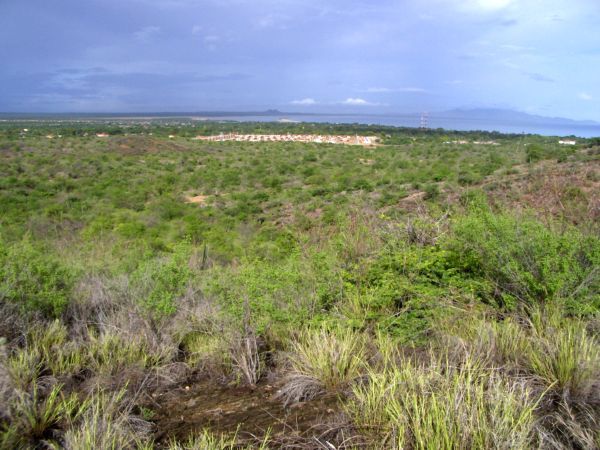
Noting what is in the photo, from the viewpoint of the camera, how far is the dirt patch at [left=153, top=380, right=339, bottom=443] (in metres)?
3.21

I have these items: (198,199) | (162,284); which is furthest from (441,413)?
(198,199)

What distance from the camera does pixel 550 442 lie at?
266 cm

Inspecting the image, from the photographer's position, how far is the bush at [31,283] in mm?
4867

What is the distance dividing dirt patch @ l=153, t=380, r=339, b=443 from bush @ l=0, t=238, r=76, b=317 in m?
2.06

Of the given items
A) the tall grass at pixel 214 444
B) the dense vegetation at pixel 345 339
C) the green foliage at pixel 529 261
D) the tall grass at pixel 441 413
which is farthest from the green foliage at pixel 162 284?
the green foliage at pixel 529 261

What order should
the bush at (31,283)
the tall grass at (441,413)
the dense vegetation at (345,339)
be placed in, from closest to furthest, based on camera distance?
the tall grass at (441,413), the dense vegetation at (345,339), the bush at (31,283)

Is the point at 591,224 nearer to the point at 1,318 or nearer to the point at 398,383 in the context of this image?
the point at 398,383

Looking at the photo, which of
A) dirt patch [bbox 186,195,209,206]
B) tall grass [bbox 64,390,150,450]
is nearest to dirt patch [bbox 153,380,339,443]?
tall grass [bbox 64,390,150,450]

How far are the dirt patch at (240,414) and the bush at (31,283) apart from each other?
2.06 m

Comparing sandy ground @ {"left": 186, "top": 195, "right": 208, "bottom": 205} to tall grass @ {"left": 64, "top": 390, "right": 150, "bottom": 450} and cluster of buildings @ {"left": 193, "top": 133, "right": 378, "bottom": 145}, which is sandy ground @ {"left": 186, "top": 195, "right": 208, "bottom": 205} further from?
cluster of buildings @ {"left": 193, "top": 133, "right": 378, "bottom": 145}

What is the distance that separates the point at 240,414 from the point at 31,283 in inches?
122

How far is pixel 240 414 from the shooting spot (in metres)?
3.53

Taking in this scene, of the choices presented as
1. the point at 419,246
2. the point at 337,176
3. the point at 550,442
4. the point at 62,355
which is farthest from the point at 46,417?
the point at 337,176

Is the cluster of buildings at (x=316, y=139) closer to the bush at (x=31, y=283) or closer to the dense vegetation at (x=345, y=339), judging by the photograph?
the dense vegetation at (x=345, y=339)
